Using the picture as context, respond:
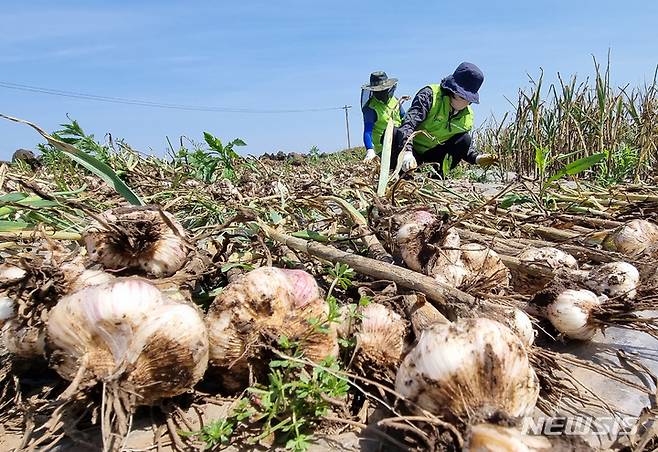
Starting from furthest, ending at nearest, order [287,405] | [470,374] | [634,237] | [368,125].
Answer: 1. [368,125]
2. [634,237]
3. [287,405]
4. [470,374]

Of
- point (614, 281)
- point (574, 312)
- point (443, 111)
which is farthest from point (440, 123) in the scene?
point (574, 312)

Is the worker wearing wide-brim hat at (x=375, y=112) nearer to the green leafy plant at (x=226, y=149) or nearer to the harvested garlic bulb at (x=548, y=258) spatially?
the green leafy plant at (x=226, y=149)

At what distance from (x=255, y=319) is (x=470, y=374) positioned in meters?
0.54

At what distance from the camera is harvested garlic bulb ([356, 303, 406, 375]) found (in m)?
1.33

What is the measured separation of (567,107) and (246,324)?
6.93 m

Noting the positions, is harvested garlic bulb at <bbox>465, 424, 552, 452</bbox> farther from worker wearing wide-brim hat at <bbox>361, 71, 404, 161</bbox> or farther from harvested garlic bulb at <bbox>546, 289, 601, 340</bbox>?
worker wearing wide-brim hat at <bbox>361, 71, 404, 161</bbox>

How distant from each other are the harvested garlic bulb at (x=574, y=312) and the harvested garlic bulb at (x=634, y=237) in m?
0.71

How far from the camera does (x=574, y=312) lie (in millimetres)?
1562

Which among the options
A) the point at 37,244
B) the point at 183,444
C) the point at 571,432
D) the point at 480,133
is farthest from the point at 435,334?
the point at 480,133

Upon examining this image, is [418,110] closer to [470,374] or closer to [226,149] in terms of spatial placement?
[226,149]

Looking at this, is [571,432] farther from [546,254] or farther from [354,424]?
[546,254]

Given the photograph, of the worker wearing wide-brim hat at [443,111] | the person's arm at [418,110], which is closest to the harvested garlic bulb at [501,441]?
the worker wearing wide-brim hat at [443,111]

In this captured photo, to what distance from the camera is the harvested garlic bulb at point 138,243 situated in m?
1.42

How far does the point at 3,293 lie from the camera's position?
1.38 meters
